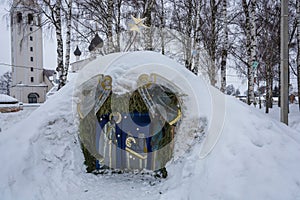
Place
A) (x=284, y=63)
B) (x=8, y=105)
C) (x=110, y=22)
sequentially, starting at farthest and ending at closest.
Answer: (x=8, y=105) → (x=110, y=22) → (x=284, y=63)

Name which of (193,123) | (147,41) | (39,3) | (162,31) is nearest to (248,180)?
(193,123)

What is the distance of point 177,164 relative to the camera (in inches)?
134

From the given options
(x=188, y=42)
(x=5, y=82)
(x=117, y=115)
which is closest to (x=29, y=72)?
(x=5, y=82)

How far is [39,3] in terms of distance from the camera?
1012 centimetres

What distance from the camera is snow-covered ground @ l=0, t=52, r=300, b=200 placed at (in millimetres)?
2598

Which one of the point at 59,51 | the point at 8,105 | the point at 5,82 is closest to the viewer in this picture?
the point at 59,51

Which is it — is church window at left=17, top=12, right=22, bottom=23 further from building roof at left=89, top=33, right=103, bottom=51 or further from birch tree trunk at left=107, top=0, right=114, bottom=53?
birch tree trunk at left=107, top=0, right=114, bottom=53

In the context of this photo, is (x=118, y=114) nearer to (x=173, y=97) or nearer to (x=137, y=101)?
(x=137, y=101)

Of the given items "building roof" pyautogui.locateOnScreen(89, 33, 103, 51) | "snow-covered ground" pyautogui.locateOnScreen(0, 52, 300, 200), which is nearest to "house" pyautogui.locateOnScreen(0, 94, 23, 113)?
"building roof" pyautogui.locateOnScreen(89, 33, 103, 51)

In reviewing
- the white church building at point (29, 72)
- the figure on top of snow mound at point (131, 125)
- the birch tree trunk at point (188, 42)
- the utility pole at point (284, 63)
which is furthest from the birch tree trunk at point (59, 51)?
the white church building at point (29, 72)

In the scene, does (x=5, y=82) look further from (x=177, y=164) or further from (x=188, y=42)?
(x=177, y=164)

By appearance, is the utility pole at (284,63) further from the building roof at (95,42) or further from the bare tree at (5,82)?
the bare tree at (5,82)

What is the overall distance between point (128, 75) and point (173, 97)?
91 centimetres

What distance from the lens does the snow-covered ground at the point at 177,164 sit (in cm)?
260
